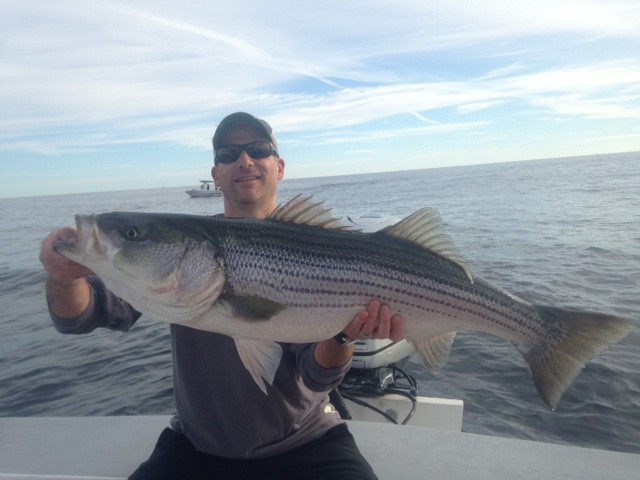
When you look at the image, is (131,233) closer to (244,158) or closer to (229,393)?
(229,393)

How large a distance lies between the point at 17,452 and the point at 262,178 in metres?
3.22

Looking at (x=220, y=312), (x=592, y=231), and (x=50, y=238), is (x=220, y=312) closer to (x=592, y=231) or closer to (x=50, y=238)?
(x=50, y=238)

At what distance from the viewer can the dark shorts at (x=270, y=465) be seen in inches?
139

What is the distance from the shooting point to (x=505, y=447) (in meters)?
Answer: 4.05

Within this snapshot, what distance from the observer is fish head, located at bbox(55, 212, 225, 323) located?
10.3ft

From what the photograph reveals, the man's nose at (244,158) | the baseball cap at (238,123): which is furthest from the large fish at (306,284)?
the baseball cap at (238,123)

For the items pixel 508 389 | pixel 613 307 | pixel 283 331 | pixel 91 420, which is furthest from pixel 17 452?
pixel 613 307

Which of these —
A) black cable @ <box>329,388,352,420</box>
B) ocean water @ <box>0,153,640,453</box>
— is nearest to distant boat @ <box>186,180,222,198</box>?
ocean water @ <box>0,153,640,453</box>

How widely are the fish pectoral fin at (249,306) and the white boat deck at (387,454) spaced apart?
1743mm

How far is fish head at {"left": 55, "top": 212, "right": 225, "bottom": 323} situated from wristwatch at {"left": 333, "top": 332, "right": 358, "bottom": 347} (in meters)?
0.99

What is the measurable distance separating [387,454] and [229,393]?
1.44 m

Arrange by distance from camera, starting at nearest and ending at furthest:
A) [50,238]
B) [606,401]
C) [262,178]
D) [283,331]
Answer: [50,238]
[283,331]
[262,178]
[606,401]

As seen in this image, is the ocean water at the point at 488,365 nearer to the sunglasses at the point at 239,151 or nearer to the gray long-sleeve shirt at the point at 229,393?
the gray long-sleeve shirt at the point at 229,393

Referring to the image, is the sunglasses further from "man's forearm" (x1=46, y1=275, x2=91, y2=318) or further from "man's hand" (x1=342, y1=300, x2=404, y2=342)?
"man's hand" (x1=342, y1=300, x2=404, y2=342)
